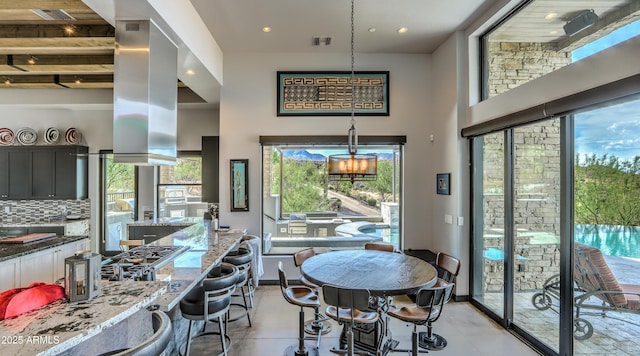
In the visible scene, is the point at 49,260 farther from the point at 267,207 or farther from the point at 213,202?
the point at 267,207

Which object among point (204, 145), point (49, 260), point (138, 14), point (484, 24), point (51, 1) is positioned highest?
point (484, 24)

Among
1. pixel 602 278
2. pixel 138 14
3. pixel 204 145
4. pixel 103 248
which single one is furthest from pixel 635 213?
pixel 103 248

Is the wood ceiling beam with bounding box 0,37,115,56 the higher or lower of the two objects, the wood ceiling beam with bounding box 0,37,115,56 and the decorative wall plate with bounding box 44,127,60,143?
the higher

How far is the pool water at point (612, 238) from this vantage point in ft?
7.84

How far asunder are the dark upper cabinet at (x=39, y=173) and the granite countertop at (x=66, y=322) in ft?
19.0

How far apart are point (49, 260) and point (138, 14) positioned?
3.26 metres

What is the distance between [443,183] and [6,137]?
328 inches

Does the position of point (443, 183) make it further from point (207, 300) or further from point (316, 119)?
point (207, 300)

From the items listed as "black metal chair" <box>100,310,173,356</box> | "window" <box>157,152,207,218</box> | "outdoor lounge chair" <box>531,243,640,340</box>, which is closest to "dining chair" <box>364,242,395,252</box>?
"outdoor lounge chair" <box>531,243,640,340</box>

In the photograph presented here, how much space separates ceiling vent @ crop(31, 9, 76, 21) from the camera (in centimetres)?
315

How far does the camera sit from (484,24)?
13.1ft

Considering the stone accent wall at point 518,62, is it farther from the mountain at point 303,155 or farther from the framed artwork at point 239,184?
the framed artwork at point 239,184

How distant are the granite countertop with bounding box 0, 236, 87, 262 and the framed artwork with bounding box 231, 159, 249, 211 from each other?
2.19 meters

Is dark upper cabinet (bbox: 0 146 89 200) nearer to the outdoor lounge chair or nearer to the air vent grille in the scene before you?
the air vent grille
